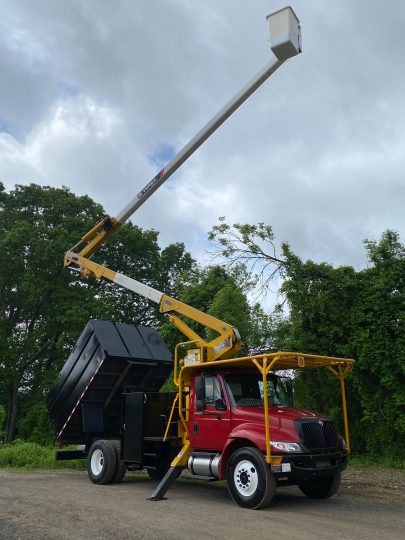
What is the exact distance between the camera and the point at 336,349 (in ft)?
45.3

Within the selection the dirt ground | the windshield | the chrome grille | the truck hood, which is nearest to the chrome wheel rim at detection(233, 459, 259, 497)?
the dirt ground

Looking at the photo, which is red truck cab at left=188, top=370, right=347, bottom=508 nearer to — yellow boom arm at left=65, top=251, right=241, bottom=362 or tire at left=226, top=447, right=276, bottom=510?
tire at left=226, top=447, right=276, bottom=510

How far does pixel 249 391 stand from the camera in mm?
9516

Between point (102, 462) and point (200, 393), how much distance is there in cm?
322

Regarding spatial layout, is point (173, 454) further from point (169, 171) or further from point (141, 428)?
point (169, 171)

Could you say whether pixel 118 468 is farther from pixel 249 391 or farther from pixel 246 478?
pixel 246 478

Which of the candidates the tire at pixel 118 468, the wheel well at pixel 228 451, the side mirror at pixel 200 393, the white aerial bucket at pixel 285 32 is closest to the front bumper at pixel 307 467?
the wheel well at pixel 228 451

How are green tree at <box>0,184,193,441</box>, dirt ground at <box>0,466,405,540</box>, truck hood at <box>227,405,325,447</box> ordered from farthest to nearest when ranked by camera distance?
green tree at <box>0,184,193,441</box> < truck hood at <box>227,405,325,447</box> < dirt ground at <box>0,466,405,540</box>

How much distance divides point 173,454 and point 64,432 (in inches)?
119

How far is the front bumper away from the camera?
8000 mm

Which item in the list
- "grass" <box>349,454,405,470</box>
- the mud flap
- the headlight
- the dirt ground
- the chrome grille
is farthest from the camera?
"grass" <box>349,454,405,470</box>

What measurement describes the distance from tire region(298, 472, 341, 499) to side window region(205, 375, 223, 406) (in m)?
2.20

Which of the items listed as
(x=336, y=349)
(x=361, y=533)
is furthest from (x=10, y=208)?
(x=361, y=533)

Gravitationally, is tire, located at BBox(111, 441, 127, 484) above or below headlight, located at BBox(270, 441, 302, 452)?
below
